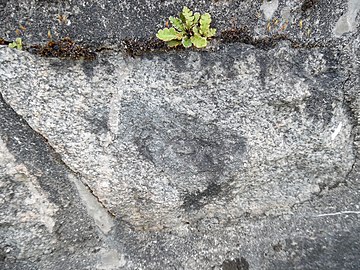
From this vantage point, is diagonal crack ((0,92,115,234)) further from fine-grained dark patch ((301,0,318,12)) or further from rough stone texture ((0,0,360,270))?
fine-grained dark patch ((301,0,318,12))

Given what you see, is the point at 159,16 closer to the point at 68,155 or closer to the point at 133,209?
the point at 68,155

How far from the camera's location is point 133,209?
228 centimetres

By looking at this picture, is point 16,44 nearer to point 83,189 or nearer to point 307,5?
point 83,189

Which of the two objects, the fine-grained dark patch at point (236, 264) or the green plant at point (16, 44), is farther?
the fine-grained dark patch at point (236, 264)

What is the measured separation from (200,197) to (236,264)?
1.89 feet

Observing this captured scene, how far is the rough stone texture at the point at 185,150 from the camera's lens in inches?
74.0

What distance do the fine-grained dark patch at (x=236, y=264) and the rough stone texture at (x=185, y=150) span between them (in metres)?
0.01

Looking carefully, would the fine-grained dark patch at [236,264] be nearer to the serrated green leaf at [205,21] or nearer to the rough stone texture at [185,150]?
the rough stone texture at [185,150]

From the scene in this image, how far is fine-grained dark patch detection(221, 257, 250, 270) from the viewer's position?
236 cm

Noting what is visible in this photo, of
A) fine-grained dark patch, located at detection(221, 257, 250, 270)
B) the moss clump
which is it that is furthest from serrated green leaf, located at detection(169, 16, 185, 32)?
fine-grained dark patch, located at detection(221, 257, 250, 270)

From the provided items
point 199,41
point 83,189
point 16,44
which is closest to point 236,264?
point 83,189

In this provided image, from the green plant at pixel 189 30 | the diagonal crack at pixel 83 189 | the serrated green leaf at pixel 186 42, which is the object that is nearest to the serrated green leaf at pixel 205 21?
the green plant at pixel 189 30

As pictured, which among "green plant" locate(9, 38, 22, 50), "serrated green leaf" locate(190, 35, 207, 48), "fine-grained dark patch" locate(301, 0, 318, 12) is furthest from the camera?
"fine-grained dark patch" locate(301, 0, 318, 12)

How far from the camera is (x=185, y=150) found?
215 cm
